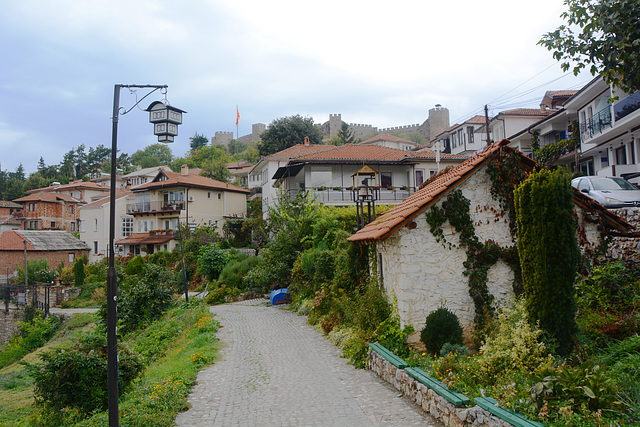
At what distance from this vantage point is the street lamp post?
723 cm

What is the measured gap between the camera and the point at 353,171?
3391cm

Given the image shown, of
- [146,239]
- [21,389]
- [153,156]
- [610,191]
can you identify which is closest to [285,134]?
[146,239]

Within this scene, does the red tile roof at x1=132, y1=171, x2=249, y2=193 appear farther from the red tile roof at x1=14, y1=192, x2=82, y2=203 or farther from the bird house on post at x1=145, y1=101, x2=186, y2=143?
the bird house on post at x1=145, y1=101, x2=186, y2=143

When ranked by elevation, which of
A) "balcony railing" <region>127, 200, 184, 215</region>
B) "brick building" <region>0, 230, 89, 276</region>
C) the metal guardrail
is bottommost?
the metal guardrail

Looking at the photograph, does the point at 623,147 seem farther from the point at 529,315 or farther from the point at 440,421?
the point at 440,421

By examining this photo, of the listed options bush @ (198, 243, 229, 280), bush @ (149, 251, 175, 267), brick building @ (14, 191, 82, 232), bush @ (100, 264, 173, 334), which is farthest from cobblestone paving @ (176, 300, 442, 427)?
brick building @ (14, 191, 82, 232)

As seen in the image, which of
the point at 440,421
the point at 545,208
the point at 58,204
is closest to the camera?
the point at 440,421

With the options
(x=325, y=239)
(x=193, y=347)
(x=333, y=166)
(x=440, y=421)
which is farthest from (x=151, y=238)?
(x=440, y=421)

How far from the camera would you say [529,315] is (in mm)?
8062

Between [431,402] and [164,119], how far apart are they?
7.16 meters

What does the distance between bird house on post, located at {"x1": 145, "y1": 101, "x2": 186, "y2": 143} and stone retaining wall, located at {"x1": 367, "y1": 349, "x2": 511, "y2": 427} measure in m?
6.67

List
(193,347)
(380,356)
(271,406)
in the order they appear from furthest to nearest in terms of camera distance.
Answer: (193,347) → (380,356) → (271,406)

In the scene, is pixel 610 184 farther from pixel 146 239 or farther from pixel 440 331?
pixel 146 239

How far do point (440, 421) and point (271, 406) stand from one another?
323cm
